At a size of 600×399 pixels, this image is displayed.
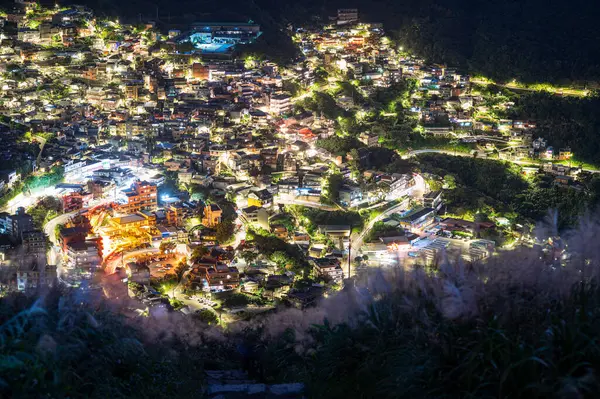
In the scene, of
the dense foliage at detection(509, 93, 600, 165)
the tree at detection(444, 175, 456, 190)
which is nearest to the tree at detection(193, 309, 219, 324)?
the tree at detection(444, 175, 456, 190)

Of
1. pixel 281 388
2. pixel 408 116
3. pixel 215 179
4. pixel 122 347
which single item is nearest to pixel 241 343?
pixel 281 388

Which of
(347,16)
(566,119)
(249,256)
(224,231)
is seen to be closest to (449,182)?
(566,119)

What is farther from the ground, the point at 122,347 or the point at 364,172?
the point at 122,347

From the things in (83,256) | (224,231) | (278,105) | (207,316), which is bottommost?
(207,316)

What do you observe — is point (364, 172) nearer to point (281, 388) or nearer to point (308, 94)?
point (308, 94)

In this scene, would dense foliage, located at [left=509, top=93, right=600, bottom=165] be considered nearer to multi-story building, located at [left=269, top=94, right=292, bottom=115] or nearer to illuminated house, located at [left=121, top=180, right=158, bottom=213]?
multi-story building, located at [left=269, top=94, right=292, bottom=115]

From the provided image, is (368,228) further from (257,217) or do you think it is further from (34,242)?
(34,242)
